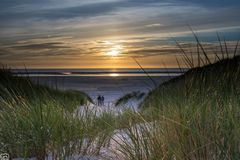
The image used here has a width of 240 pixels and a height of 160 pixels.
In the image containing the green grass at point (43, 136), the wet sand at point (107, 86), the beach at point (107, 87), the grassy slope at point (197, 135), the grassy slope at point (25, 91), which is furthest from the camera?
the wet sand at point (107, 86)

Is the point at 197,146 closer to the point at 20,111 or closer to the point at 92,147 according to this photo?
the point at 92,147

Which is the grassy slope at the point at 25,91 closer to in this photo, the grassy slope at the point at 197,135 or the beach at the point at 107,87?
the beach at the point at 107,87

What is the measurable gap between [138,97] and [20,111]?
9752mm

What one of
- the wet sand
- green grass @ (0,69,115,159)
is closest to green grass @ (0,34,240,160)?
green grass @ (0,69,115,159)

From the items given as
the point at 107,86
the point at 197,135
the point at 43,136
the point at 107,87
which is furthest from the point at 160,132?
the point at 107,86

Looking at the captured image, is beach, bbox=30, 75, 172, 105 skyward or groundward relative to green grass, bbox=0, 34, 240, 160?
skyward

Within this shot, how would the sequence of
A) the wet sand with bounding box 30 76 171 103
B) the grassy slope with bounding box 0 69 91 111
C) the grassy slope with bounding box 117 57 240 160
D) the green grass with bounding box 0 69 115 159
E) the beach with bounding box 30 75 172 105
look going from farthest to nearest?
the wet sand with bounding box 30 76 171 103 < the beach with bounding box 30 75 172 105 < the grassy slope with bounding box 0 69 91 111 < the green grass with bounding box 0 69 115 159 < the grassy slope with bounding box 117 57 240 160

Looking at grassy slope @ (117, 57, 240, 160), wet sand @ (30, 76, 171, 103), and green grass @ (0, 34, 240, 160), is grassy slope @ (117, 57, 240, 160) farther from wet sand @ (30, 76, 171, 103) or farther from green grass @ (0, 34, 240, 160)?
wet sand @ (30, 76, 171, 103)

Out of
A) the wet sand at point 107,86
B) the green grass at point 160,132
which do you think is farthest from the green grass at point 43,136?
the wet sand at point 107,86

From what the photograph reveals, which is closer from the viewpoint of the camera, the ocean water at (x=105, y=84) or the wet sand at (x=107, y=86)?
the ocean water at (x=105, y=84)

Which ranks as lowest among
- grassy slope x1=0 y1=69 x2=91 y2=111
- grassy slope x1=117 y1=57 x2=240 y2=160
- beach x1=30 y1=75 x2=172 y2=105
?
grassy slope x1=117 y1=57 x2=240 y2=160

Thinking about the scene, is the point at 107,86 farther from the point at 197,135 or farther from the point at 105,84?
the point at 197,135

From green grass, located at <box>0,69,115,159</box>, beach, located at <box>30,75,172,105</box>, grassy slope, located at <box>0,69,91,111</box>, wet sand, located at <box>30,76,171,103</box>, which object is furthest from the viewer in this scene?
wet sand, located at <box>30,76,171,103</box>

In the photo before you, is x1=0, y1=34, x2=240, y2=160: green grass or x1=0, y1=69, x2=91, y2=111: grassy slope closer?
x1=0, y1=34, x2=240, y2=160: green grass
